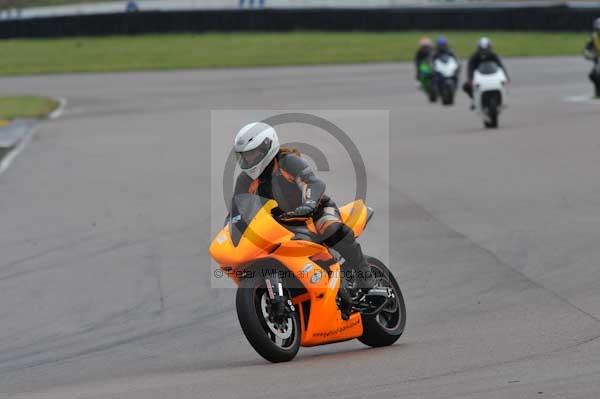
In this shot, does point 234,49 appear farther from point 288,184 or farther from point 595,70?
point 288,184

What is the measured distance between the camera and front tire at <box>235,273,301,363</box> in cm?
701

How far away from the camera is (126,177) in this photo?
17.3m

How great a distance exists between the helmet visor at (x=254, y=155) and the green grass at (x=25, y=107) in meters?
20.3

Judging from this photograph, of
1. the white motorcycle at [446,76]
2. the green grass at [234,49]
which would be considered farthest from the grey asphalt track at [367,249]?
the green grass at [234,49]

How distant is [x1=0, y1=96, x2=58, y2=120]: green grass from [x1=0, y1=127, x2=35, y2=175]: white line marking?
113 inches

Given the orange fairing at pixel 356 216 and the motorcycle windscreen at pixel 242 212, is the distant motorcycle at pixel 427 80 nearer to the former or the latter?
the orange fairing at pixel 356 216

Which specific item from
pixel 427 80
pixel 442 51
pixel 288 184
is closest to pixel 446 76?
pixel 442 51

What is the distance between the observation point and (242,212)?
285 inches

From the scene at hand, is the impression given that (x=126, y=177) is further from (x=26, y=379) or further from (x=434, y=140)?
(x=26, y=379)

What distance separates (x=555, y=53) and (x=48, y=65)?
18196 mm

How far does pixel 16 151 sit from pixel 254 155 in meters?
14.2

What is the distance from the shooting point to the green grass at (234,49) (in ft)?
137

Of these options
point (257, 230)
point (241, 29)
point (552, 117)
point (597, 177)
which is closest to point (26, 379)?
point (257, 230)

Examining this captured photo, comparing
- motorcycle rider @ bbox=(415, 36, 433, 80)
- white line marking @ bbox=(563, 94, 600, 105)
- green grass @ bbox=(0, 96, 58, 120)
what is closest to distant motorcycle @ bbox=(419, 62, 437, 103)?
motorcycle rider @ bbox=(415, 36, 433, 80)
